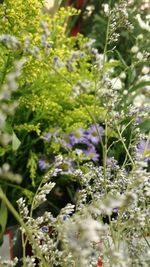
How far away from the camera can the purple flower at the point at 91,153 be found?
0.84 m

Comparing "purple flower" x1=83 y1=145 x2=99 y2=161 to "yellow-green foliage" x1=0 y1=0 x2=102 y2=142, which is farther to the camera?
"purple flower" x1=83 y1=145 x2=99 y2=161

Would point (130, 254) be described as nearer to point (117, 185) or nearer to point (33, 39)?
point (117, 185)

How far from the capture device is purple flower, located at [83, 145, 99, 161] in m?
0.84

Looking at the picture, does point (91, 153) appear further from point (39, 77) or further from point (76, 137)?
point (39, 77)

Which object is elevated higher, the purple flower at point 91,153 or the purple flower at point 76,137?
the purple flower at point 76,137

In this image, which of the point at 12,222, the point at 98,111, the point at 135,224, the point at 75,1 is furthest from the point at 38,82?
the point at 75,1

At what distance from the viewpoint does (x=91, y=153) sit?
0.85 metres

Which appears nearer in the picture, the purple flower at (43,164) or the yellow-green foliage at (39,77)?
the yellow-green foliage at (39,77)

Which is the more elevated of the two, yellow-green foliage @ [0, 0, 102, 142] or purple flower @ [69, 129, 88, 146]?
yellow-green foliage @ [0, 0, 102, 142]

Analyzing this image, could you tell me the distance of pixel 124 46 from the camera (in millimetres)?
1472

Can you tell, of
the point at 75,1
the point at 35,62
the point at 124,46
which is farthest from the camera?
the point at 75,1

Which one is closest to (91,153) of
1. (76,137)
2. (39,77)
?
(76,137)

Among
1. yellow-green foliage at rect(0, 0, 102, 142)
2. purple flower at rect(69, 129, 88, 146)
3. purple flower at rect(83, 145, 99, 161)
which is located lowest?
purple flower at rect(83, 145, 99, 161)

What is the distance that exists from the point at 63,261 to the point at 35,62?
32 cm
